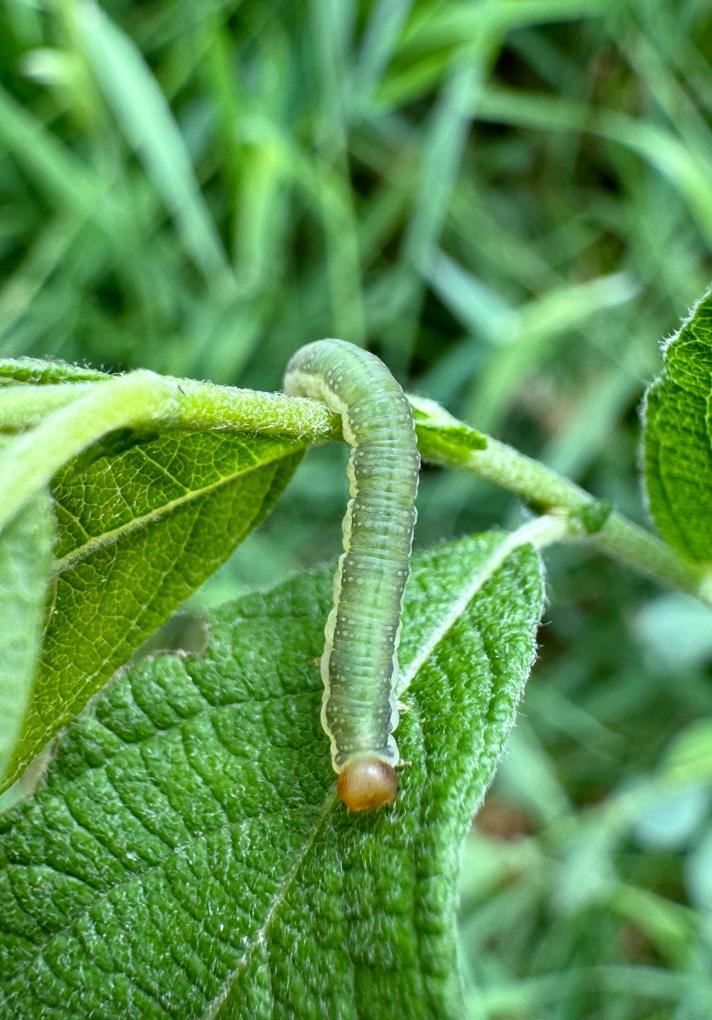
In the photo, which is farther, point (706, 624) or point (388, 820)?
point (706, 624)

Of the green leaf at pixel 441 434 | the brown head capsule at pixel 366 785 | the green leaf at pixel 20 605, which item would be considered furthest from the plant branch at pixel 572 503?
the green leaf at pixel 20 605

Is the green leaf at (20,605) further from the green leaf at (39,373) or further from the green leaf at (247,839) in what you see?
the green leaf at (247,839)

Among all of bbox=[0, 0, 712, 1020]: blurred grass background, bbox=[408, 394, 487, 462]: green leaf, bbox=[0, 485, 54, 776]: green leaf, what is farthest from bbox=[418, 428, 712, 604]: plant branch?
bbox=[0, 0, 712, 1020]: blurred grass background

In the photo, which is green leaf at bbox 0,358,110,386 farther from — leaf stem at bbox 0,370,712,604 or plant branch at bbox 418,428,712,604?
plant branch at bbox 418,428,712,604

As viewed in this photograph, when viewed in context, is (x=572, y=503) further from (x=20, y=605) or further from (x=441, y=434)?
(x=20, y=605)

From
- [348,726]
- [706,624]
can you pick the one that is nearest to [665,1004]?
[706,624]

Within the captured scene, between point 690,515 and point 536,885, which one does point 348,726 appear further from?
point 536,885
